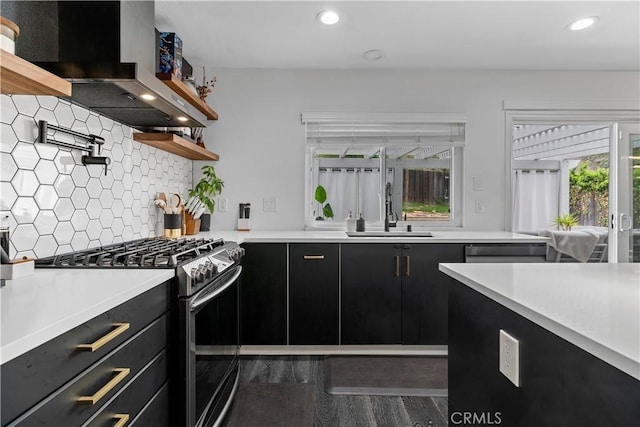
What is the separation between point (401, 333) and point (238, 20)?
2.43 meters

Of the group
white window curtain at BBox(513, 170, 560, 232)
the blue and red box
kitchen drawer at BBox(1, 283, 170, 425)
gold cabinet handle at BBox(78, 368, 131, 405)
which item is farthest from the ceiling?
white window curtain at BBox(513, 170, 560, 232)

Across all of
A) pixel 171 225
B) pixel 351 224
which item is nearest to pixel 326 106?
pixel 351 224

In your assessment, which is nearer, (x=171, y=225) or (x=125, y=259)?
(x=125, y=259)

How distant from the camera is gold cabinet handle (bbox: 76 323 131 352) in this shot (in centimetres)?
90

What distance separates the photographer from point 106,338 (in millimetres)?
958

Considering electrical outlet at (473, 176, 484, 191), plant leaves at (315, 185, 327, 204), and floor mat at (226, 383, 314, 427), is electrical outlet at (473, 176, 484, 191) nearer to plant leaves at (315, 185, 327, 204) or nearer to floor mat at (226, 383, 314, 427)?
plant leaves at (315, 185, 327, 204)

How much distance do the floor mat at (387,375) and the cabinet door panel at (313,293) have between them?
23 cm

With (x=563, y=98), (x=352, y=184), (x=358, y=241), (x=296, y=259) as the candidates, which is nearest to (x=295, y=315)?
(x=296, y=259)

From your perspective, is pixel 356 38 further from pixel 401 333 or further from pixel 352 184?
pixel 401 333

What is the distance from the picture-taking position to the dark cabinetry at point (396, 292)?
2779 millimetres

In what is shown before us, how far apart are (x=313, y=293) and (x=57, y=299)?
1944 millimetres

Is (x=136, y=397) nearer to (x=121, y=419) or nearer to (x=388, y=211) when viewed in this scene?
(x=121, y=419)

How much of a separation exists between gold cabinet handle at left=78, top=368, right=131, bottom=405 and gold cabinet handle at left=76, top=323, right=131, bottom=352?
11 centimetres

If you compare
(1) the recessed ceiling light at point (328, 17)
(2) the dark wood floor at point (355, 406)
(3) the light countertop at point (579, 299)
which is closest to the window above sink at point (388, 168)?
(1) the recessed ceiling light at point (328, 17)
